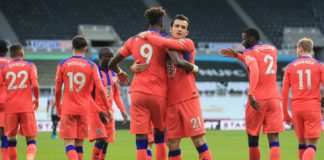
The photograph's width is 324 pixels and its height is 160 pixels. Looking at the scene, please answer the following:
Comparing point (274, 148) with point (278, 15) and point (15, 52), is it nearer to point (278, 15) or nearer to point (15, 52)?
point (15, 52)

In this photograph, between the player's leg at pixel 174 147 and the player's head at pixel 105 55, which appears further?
the player's head at pixel 105 55

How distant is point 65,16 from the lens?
37125mm

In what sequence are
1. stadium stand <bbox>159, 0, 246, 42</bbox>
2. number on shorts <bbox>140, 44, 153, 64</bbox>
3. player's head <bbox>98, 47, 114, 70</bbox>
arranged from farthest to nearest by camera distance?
1. stadium stand <bbox>159, 0, 246, 42</bbox>
2. player's head <bbox>98, 47, 114, 70</bbox>
3. number on shorts <bbox>140, 44, 153, 64</bbox>

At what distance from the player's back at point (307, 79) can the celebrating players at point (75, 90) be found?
119 inches

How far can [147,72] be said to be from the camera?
8.52 metres

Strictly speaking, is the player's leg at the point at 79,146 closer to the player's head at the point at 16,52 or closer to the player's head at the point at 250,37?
the player's head at the point at 16,52

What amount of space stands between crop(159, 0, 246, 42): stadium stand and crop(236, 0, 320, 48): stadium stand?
1.23 metres

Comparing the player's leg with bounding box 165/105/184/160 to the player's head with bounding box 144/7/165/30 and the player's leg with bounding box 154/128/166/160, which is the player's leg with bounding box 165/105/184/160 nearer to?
the player's leg with bounding box 154/128/166/160

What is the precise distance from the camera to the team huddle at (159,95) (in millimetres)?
8453

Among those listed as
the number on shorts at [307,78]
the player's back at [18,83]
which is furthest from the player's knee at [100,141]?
the number on shorts at [307,78]

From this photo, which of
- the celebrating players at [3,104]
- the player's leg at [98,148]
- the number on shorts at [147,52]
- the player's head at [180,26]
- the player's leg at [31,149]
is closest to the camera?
the player's head at [180,26]

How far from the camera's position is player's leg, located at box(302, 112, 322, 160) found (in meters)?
10.3

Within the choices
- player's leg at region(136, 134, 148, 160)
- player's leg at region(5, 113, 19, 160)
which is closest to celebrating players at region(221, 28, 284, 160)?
player's leg at region(136, 134, 148, 160)

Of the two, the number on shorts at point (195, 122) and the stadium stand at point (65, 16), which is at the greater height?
the stadium stand at point (65, 16)
